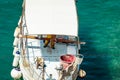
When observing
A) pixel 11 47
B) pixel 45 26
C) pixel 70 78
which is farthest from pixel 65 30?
pixel 11 47

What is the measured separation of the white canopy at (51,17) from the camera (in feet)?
91.2

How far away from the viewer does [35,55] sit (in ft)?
94.9

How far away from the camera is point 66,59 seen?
90.2 feet

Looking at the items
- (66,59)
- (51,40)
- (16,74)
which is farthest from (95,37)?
(66,59)

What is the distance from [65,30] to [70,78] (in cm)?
322

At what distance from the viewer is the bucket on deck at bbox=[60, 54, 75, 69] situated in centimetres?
2707

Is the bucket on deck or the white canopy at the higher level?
the white canopy

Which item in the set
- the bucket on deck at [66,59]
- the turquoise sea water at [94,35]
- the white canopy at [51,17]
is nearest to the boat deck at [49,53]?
the bucket on deck at [66,59]

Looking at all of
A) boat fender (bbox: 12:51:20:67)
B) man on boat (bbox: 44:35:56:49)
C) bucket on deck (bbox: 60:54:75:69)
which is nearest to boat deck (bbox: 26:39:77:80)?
man on boat (bbox: 44:35:56:49)

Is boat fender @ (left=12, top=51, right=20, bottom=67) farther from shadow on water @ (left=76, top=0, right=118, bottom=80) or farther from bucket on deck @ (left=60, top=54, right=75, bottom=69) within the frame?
shadow on water @ (left=76, top=0, right=118, bottom=80)

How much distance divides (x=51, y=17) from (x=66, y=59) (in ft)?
10.4

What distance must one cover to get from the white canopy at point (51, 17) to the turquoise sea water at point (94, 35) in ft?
19.3

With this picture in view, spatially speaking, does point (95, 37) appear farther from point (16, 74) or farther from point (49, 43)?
point (16, 74)

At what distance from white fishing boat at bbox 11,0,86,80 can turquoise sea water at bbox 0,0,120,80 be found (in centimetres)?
376
